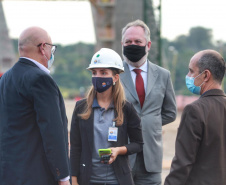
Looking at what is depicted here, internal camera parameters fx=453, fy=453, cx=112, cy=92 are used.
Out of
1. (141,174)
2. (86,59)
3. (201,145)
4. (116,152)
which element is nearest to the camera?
(201,145)

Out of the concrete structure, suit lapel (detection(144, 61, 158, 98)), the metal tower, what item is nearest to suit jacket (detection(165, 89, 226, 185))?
suit lapel (detection(144, 61, 158, 98))

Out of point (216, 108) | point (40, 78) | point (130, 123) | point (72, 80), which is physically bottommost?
point (72, 80)

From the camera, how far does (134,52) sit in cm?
494

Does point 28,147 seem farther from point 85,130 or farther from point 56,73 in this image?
point 56,73

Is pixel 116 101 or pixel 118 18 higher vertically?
pixel 116 101

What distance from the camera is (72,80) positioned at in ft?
380

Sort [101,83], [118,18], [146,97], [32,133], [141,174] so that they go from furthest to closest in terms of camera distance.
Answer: [118,18]
[146,97]
[141,174]
[101,83]
[32,133]

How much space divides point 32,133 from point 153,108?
166cm

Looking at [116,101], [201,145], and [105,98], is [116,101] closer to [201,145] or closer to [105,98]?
[105,98]

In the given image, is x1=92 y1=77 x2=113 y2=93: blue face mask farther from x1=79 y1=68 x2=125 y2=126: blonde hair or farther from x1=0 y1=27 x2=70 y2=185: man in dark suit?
x1=0 y1=27 x2=70 y2=185: man in dark suit

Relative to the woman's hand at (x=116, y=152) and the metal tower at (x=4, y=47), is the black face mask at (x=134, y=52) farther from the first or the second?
the metal tower at (x=4, y=47)

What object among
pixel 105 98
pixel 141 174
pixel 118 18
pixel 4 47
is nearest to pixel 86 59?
pixel 4 47

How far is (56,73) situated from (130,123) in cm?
11454

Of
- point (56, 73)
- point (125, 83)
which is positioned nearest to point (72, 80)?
point (56, 73)
